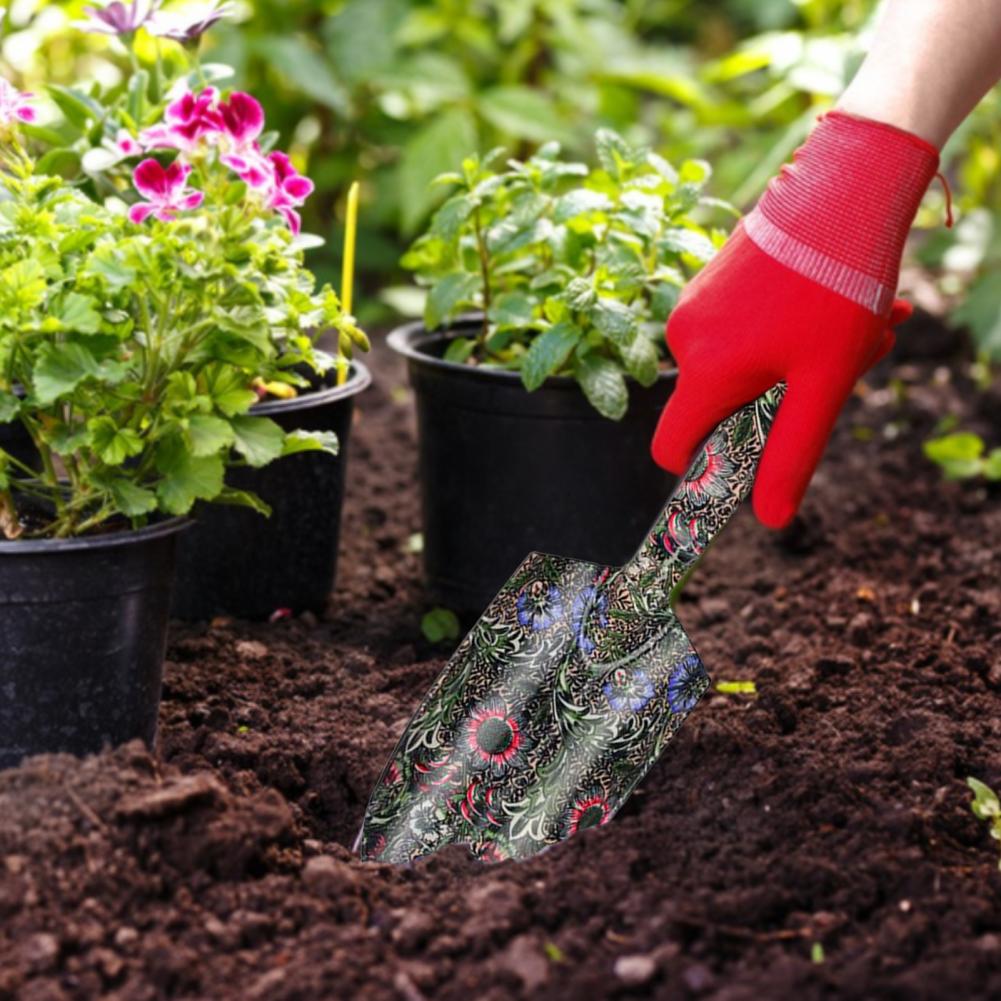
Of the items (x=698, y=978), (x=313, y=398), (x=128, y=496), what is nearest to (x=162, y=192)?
(x=128, y=496)

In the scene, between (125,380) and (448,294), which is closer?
(125,380)

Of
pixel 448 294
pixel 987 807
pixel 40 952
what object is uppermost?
pixel 448 294

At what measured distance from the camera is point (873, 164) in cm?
164

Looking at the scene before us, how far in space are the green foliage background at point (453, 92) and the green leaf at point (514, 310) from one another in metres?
1.35

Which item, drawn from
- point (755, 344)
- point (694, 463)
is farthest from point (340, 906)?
point (755, 344)

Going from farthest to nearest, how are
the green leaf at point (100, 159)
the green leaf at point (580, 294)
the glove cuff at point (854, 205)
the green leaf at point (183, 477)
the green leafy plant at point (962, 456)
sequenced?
the green leafy plant at point (962, 456), the green leaf at point (580, 294), the green leaf at point (100, 159), the glove cuff at point (854, 205), the green leaf at point (183, 477)

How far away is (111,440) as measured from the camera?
4.94ft

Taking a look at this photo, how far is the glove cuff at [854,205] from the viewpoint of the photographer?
164cm

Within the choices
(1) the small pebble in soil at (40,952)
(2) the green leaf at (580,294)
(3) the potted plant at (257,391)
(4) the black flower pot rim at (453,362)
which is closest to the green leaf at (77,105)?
(3) the potted plant at (257,391)

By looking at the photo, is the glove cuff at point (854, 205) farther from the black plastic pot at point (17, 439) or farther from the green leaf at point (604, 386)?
the black plastic pot at point (17, 439)

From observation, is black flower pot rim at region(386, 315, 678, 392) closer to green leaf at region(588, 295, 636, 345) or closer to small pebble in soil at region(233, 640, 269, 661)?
green leaf at region(588, 295, 636, 345)

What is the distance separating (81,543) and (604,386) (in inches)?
30.5

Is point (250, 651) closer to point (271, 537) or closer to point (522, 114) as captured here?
point (271, 537)

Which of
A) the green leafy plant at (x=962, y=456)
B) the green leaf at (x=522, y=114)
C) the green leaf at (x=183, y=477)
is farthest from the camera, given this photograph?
the green leaf at (x=522, y=114)
